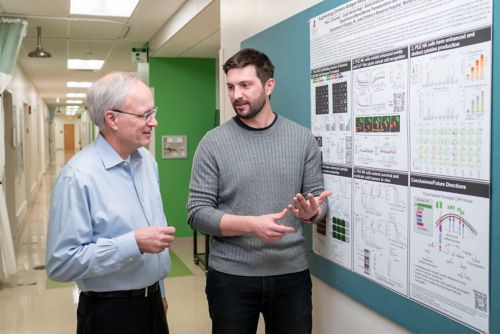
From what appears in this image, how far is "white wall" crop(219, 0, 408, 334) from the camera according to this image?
1893 millimetres

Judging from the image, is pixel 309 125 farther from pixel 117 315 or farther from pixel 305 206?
pixel 117 315

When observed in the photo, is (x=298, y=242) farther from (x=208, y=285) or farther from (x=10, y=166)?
(x=10, y=166)

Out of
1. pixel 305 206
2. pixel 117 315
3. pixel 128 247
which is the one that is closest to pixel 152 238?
pixel 128 247

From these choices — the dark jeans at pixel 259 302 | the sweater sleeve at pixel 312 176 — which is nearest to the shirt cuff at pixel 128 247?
the dark jeans at pixel 259 302

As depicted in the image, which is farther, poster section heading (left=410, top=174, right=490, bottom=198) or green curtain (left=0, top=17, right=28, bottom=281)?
green curtain (left=0, top=17, right=28, bottom=281)

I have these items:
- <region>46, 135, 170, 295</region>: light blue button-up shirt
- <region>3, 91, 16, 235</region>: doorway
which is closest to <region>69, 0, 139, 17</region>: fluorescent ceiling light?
<region>3, 91, 16, 235</region>: doorway

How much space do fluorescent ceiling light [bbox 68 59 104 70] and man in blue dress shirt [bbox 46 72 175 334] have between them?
7.01 meters

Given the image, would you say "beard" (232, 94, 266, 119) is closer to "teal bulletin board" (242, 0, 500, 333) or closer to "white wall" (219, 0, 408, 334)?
"teal bulletin board" (242, 0, 500, 333)

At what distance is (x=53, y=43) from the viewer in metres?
6.55

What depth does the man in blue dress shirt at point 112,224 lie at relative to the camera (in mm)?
1480

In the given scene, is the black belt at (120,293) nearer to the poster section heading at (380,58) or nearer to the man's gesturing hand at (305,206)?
the man's gesturing hand at (305,206)

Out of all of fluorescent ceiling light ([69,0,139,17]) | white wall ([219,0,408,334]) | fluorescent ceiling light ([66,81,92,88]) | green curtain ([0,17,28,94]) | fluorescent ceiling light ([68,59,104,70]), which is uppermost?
fluorescent ceiling light ([66,81,92,88])

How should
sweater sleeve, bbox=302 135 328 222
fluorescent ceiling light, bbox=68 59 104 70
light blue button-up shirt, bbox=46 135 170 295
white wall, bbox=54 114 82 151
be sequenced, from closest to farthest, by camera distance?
light blue button-up shirt, bbox=46 135 170 295
sweater sleeve, bbox=302 135 328 222
fluorescent ceiling light, bbox=68 59 104 70
white wall, bbox=54 114 82 151

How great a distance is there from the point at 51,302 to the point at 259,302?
290 cm
